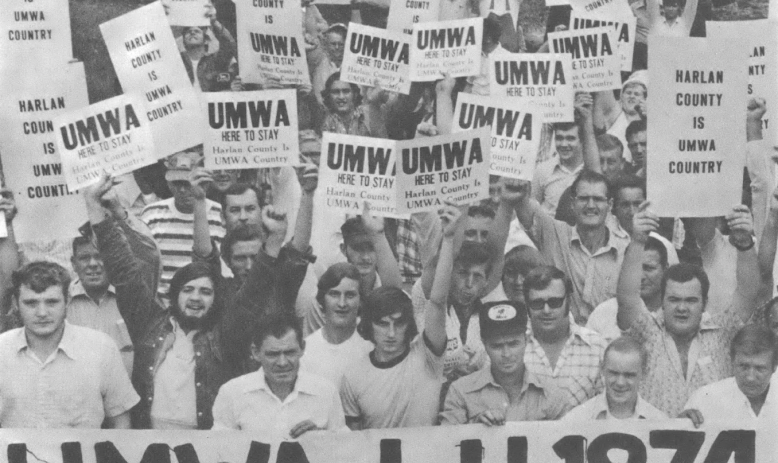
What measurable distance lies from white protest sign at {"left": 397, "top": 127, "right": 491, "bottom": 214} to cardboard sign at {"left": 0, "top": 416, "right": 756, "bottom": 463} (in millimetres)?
1225

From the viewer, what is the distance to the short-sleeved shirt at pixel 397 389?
661 centimetres

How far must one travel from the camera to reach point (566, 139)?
691cm

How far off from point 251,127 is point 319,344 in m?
1.21

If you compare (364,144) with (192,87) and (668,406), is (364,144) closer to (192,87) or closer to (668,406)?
(192,87)

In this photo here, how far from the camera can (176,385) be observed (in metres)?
6.65

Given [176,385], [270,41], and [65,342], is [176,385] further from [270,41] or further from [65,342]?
[270,41]

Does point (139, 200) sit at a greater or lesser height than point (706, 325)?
greater

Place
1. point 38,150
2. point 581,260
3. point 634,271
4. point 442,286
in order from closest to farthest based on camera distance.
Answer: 1. point 442,286
2. point 38,150
3. point 634,271
4. point 581,260

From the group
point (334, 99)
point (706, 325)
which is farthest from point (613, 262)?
point (334, 99)

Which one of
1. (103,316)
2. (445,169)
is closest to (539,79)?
(445,169)

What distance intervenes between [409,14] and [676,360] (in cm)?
237

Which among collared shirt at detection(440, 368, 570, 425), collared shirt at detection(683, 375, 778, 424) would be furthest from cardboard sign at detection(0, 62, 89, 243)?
collared shirt at detection(683, 375, 778, 424)

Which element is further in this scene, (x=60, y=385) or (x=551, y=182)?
(x=551, y=182)

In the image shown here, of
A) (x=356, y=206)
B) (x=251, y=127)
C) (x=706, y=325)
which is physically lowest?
(x=706, y=325)
